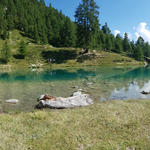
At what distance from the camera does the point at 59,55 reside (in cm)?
6375

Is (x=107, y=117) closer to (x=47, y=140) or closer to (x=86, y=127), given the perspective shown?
(x=86, y=127)

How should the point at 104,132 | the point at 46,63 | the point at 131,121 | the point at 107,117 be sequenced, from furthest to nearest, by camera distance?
the point at 46,63
the point at 107,117
the point at 131,121
the point at 104,132

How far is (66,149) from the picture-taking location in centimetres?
495

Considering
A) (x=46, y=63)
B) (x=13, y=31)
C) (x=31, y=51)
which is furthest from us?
(x=13, y=31)

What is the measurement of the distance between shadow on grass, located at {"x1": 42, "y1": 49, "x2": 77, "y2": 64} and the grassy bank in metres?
51.8

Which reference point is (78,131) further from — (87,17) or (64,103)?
(87,17)

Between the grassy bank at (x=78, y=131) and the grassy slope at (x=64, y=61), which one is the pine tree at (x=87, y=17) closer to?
the grassy slope at (x=64, y=61)

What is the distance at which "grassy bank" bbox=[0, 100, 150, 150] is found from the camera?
5.16 metres

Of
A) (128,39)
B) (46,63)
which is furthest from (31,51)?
(128,39)

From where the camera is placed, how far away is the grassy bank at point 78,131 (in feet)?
16.9

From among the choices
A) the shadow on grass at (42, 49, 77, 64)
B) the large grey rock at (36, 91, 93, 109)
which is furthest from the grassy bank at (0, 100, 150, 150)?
the shadow on grass at (42, 49, 77, 64)

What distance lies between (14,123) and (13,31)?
9584 cm

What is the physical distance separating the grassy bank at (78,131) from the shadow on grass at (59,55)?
170ft

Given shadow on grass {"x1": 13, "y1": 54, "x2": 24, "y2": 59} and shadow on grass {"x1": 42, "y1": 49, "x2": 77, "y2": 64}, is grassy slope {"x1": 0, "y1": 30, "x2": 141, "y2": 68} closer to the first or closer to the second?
shadow on grass {"x1": 42, "y1": 49, "x2": 77, "y2": 64}
